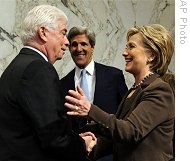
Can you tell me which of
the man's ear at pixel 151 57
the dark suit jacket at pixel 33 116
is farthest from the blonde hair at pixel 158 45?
the dark suit jacket at pixel 33 116

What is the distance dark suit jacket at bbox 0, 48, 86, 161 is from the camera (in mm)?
1954

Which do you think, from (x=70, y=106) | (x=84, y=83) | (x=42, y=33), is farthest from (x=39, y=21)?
(x=84, y=83)

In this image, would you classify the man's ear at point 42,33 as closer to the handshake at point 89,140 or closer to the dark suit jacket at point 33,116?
the dark suit jacket at point 33,116

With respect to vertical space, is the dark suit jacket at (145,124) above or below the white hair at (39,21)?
→ below

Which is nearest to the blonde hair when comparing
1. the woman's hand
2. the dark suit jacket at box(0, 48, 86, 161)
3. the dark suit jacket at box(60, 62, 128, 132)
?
the woman's hand

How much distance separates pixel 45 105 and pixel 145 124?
47 centimetres

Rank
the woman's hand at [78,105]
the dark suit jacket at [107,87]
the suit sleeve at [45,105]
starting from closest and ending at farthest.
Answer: the suit sleeve at [45,105] → the woman's hand at [78,105] → the dark suit jacket at [107,87]

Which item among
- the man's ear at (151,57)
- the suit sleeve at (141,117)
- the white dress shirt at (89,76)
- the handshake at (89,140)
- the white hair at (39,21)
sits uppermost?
the white hair at (39,21)

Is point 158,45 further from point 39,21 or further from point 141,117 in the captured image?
point 39,21

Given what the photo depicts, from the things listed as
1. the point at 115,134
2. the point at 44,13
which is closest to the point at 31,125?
the point at 115,134

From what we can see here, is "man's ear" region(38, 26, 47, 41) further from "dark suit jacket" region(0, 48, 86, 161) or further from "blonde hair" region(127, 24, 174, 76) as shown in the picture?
"blonde hair" region(127, 24, 174, 76)

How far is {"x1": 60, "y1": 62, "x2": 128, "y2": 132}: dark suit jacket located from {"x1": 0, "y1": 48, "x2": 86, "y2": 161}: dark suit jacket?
1.29 m

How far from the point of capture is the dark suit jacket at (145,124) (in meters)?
2.10

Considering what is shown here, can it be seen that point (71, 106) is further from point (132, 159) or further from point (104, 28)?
point (104, 28)
